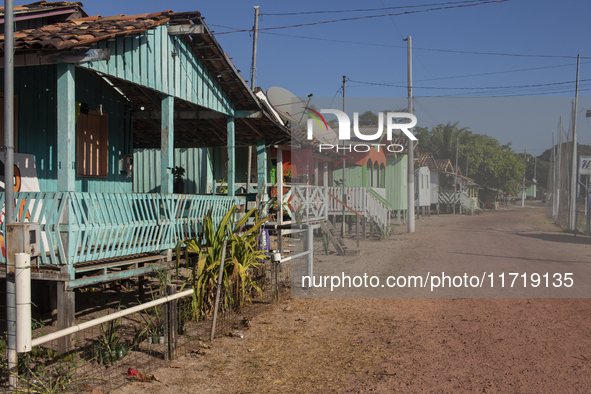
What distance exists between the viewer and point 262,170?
39.6 feet

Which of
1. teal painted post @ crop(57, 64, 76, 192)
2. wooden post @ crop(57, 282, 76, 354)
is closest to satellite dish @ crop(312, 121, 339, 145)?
teal painted post @ crop(57, 64, 76, 192)

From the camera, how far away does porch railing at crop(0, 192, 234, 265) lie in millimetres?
5590

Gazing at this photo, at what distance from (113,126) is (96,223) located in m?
4.09

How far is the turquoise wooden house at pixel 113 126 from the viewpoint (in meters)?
5.73

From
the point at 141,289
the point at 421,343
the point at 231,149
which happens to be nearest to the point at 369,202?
the point at 231,149

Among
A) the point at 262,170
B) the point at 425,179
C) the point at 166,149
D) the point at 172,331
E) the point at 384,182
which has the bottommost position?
the point at 172,331

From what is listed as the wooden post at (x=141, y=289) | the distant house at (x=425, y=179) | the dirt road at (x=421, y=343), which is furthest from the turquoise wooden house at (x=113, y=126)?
the distant house at (x=425, y=179)

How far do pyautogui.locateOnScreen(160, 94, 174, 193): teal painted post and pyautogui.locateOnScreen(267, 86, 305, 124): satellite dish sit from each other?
5.40m

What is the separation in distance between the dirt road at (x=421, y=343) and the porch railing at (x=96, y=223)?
5.88 feet

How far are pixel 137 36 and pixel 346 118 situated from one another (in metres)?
4.83

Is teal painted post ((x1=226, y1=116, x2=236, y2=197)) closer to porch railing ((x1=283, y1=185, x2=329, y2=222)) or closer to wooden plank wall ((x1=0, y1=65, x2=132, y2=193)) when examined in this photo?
porch railing ((x1=283, y1=185, x2=329, y2=222))

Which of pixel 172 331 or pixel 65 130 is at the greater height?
pixel 65 130

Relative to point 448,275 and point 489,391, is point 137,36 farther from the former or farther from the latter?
point 448,275

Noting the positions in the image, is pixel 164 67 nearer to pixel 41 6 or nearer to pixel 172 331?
pixel 41 6
